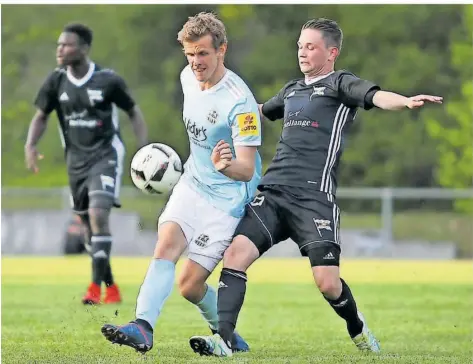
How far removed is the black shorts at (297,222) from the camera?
687cm

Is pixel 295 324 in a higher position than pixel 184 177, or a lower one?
lower

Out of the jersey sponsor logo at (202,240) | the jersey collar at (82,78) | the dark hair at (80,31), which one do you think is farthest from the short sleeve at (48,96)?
the jersey sponsor logo at (202,240)

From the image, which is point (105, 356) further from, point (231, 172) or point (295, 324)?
point (295, 324)

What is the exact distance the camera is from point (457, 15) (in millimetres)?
39531

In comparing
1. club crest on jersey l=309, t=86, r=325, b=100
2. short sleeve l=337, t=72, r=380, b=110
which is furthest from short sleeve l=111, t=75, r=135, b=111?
short sleeve l=337, t=72, r=380, b=110

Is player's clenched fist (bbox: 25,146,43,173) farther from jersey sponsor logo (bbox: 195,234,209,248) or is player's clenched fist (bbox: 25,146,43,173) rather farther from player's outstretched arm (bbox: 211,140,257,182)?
player's outstretched arm (bbox: 211,140,257,182)

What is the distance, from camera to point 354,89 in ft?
22.2

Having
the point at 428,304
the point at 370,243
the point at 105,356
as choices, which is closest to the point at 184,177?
the point at 105,356

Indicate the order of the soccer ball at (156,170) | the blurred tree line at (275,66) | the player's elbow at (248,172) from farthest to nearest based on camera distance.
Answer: the blurred tree line at (275,66), the soccer ball at (156,170), the player's elbow at (248,172)

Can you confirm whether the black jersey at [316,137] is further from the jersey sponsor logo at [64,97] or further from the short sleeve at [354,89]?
the jersey sponsor logo at [64,97]

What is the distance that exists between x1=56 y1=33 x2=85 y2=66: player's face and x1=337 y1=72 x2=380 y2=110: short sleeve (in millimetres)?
4491

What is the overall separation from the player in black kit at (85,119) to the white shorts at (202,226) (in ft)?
13.1

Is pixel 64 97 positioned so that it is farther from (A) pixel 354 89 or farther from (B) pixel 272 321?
(A) pixel 354 89

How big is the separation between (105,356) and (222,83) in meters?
1.70
